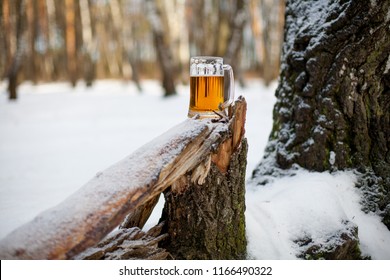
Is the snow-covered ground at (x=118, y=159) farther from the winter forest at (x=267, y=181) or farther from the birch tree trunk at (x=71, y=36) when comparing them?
the birch tree trunk at (x=71, y=36)

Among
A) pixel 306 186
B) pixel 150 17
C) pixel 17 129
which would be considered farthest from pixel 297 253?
pixel 150 17

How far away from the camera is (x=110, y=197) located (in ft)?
2.92

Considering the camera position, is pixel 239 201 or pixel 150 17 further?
pixel 150 17

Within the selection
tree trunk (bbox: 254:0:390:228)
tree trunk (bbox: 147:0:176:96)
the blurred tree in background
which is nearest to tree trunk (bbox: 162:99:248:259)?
tree trunk (bbox: 254:0:390:228)

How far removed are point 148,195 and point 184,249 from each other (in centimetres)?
31

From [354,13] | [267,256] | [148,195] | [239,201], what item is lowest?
[267,256]

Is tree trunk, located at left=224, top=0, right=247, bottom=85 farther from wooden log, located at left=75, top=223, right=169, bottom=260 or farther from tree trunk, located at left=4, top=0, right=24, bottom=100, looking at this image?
wooden log, located at left=75, top=223, right=169, bottom=260

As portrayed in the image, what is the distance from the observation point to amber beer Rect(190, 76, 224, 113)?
1.12 metres

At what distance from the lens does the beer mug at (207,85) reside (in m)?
1.12

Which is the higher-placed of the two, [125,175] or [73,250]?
[125,175]

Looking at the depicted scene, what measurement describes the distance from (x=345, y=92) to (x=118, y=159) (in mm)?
1795

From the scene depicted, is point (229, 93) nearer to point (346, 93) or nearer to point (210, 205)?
point (210, 205)

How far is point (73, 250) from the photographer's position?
813mm

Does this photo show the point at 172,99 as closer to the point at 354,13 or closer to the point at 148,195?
the point at 354,13
